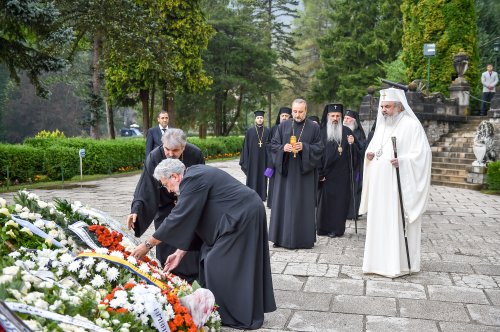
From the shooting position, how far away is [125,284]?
3449 mm

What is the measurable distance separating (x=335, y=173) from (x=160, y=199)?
3.99 m

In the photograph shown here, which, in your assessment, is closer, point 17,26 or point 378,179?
point 378,179

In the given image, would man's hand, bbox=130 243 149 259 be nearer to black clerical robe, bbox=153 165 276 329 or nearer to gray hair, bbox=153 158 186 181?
black clerical robe, bbox=153 165 276 329

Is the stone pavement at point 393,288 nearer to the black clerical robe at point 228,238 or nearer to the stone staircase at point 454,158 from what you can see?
the black clerical robe at point 228,238

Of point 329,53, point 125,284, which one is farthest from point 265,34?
point 125,284

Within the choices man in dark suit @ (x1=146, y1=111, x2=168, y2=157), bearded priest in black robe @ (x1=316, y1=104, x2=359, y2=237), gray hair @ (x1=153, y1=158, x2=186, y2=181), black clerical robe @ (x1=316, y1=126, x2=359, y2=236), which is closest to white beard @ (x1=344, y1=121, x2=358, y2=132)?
bearded priest in black robe @ (x1=316, y1=104, x2=359, y2=237)

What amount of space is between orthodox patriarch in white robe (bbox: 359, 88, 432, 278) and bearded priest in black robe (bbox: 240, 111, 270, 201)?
19.9 feet

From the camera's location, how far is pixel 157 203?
5238 millimetres

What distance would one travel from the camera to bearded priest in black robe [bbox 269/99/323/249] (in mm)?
7328

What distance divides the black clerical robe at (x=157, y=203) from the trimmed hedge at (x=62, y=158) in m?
9.27

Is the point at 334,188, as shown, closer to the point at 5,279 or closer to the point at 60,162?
the point at 5,279

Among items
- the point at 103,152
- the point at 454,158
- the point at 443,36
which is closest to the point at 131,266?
the point at 103,152

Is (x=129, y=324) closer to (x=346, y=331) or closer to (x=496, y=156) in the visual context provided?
(x=346, y=331)

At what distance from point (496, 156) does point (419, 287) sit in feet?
41.5
